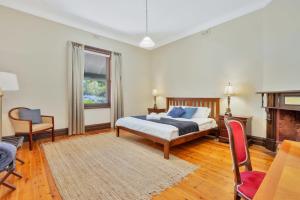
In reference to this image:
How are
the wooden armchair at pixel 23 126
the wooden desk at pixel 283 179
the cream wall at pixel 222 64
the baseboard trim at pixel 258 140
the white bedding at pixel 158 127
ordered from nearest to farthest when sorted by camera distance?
1. the wooden desk at pixel 283 179
2. the white bedding at pixel 158 127
3. the wooden armchair at pixel 23 126
4. the baseboard trim at pixel 258 140
5. the cream wall at pixel 222 64

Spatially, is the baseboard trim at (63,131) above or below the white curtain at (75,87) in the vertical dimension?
below

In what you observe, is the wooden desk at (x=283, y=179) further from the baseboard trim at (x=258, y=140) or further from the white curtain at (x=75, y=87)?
the white curtain at (x=75, y=87)

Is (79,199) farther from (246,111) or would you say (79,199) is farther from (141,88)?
(141,88)

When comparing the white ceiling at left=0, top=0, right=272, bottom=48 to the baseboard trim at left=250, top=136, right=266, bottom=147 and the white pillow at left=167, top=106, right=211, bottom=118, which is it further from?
the baseboard trim at left=250, top=136, right=266, bottom=147

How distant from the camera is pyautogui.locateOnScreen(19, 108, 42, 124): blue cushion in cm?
343

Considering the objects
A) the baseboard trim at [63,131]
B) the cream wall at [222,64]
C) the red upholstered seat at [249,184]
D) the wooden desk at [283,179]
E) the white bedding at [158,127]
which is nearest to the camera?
the wooden desk at [283,179]

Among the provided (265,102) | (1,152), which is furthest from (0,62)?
(265,102)

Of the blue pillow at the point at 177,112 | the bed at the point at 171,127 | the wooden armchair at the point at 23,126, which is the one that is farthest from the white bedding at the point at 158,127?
the wooden armchair at the point at 23,126

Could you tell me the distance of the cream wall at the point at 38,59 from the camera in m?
3.45

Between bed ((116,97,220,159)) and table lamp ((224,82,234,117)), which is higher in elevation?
table lamp ((224,82,234,117))

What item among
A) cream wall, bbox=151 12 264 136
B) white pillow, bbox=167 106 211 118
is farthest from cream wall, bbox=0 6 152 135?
white pillow, bbox=167 106 211 118

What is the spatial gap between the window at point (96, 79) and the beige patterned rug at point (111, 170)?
176cm

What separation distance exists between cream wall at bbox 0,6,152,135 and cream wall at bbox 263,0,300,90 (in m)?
4.41

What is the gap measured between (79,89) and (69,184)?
3020mm
